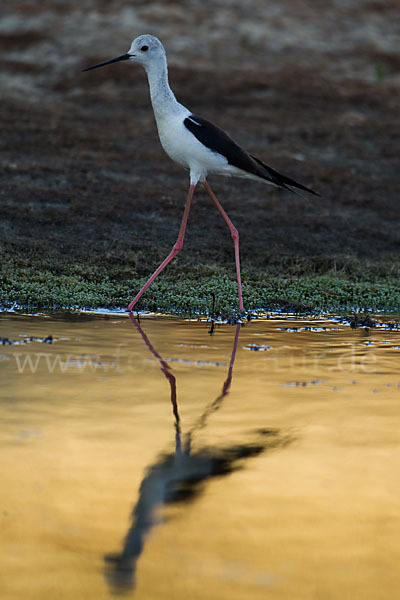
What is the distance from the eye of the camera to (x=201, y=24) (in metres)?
31.7

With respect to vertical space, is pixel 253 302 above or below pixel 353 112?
below

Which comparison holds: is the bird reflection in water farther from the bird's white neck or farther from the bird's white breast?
the bird's white neck

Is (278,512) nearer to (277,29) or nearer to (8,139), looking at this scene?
(8,139)

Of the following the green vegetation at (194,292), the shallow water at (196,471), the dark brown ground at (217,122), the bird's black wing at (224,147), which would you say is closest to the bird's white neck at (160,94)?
the bird's black wing at (224,147)

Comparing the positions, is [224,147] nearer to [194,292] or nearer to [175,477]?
[194,292]

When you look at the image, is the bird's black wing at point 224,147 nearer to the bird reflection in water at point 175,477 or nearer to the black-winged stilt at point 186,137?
the black-winged stilt at point 186,137

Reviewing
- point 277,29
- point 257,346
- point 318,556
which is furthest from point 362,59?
point 318,556

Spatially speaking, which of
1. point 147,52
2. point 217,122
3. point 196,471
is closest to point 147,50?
point 147,52

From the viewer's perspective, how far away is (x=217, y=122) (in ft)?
74.4

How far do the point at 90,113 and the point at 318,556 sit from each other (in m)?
20.5

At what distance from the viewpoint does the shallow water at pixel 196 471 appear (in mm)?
3305

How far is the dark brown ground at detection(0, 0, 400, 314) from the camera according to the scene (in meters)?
12.8

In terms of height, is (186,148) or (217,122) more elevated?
(217,122)

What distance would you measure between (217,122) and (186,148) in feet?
44.7
